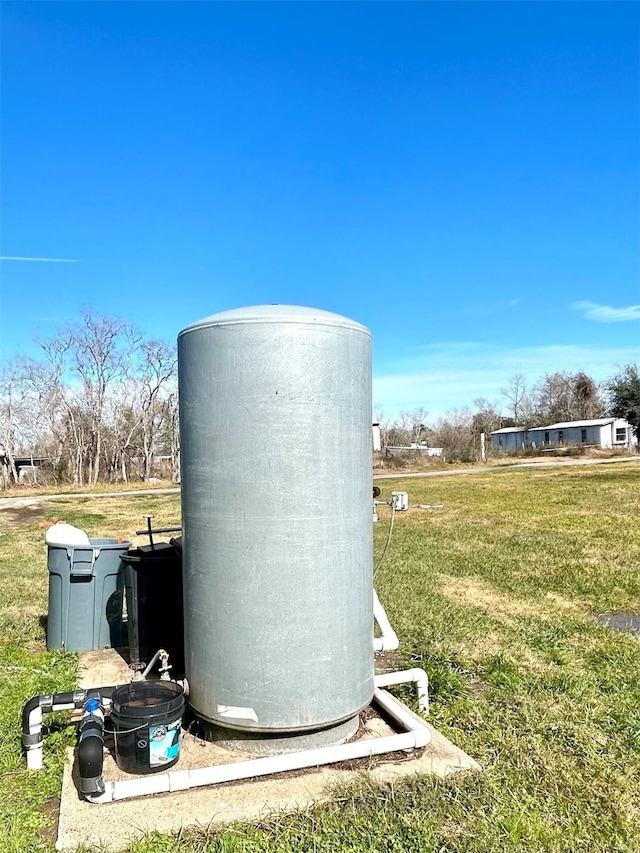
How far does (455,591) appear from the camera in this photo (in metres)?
6.52

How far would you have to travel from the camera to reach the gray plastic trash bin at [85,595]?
14.4 ft

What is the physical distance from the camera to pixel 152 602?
396 cm

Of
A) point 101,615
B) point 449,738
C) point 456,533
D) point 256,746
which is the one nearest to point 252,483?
point 256,746

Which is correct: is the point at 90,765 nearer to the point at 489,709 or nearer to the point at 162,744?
the point at 162,744

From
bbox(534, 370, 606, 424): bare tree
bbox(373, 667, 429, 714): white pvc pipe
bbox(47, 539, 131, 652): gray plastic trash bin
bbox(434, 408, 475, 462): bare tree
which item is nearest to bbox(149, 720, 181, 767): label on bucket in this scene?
bbox(373, 667, 429, 714): white pvc pipe

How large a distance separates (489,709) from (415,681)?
42cm

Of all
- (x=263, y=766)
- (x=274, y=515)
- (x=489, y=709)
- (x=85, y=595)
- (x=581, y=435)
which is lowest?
(x=489, y=709)

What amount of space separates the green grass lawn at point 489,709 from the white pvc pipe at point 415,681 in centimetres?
9

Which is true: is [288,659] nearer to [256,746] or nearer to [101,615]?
[256,746]

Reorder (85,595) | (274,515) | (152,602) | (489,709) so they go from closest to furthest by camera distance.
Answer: (274,515) → (489,709) → (152,602) → (85,595)

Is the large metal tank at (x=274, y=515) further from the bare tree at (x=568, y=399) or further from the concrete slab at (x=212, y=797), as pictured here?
the bare tree at (x=568, y=399)

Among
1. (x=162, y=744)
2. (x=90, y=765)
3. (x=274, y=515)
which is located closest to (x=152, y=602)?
(x=162, y=744)

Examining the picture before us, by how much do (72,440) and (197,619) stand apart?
35.4 metres

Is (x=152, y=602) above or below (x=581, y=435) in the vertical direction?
below
